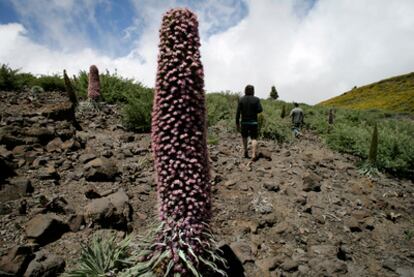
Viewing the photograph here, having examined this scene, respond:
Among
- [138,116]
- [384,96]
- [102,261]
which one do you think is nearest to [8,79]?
[138,116]

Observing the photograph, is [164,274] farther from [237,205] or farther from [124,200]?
[237,205]

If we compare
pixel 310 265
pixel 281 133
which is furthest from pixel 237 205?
pixel 281 133

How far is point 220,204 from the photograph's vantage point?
529 centimetres

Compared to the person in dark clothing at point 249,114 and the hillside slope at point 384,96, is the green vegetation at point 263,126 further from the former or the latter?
the hillside slope at point 384,96

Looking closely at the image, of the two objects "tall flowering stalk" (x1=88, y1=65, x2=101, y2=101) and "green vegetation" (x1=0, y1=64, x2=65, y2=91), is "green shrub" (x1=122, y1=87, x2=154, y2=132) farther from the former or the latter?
"green vegetation" (x1=0, y1=64, x2=65, y2=91)

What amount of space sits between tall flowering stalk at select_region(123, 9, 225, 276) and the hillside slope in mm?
37107

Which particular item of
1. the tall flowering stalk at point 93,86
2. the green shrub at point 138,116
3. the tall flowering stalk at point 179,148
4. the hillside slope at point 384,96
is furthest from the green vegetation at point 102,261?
the hillside slope at point 384,96

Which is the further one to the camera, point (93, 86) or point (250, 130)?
point (93, 86)

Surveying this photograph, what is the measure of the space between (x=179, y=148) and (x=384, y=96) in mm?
49124

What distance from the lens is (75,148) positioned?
6.30 m

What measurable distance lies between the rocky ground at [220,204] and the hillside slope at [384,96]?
33.0m

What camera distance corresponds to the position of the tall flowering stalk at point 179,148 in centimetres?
292

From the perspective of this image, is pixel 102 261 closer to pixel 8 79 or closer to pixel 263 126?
pixel 263 126

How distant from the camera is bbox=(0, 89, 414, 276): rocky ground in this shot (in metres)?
4.02
